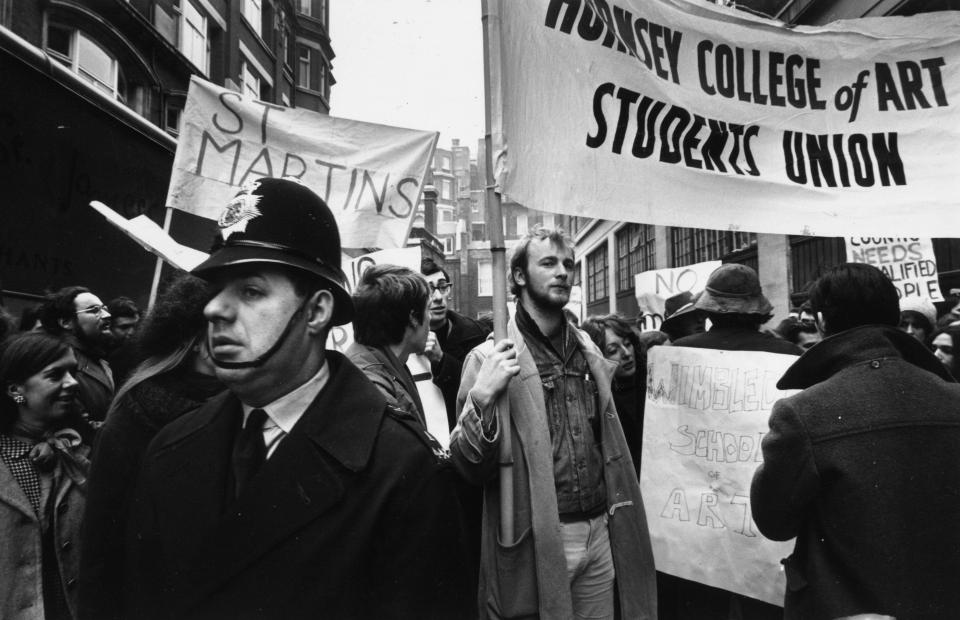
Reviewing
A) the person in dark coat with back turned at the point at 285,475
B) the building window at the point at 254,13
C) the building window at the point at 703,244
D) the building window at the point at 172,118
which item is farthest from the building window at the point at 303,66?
the person in dark coat with back turned at the point at 285,475

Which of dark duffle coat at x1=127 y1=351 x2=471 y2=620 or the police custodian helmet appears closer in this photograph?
dark duffle coat at x1=127 y1=351 x2=471 y2=620

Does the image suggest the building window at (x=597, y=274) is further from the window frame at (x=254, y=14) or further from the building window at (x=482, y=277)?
the building window at (x=482, y=277)

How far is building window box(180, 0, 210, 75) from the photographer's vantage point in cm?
1625

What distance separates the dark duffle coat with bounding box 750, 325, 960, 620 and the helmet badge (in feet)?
5.49

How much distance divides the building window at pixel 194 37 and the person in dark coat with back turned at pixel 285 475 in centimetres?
1717

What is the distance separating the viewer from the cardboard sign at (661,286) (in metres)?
8.35

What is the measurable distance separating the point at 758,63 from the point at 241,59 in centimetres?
2077

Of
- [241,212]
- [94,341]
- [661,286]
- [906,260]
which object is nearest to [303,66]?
[661,286]

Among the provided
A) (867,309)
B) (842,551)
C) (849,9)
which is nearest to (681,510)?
(842,551)

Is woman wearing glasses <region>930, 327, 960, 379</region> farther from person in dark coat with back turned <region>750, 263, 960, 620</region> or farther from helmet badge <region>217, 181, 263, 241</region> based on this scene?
helmet badge <region>217, 181, 263, 241</region>

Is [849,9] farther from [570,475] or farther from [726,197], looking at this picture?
[570,475]

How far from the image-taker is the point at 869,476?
6.35 ft

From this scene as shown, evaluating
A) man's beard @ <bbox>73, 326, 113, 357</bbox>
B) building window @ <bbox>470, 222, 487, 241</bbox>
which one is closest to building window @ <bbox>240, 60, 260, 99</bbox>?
man's beard @ <bbox>73, 326, 113, 357</bbox>

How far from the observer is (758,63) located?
2.85 m
